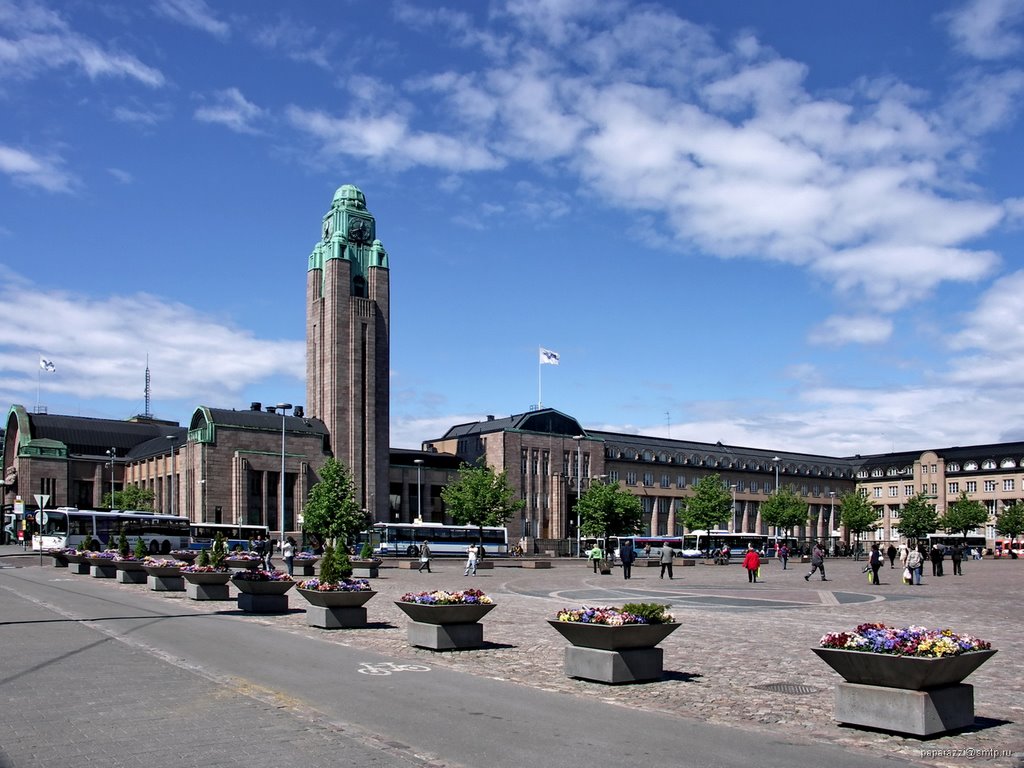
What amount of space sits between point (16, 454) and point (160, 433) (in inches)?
683

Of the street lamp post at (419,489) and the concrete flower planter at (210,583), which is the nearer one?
the concrete flower planter at (210,583)

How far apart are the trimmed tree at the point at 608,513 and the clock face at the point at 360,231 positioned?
36.9 metres

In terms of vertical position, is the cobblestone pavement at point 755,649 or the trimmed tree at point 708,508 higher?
the cobblestone pavement at point 755,649

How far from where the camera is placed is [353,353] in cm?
10281

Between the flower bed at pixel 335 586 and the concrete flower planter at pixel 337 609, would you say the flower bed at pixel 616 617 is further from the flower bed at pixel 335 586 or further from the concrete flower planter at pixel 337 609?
the flower bed at pixel 335 586

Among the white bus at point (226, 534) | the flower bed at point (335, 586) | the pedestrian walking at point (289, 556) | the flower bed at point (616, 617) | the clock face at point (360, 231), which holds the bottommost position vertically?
the white bus at point (226, 534)

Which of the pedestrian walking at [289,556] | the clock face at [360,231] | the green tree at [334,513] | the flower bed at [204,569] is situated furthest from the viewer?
the clock face at [360,231]

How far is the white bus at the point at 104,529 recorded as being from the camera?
68.6m

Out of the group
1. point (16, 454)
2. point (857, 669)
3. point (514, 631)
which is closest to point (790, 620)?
point (514, 631)

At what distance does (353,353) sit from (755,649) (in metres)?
88.5

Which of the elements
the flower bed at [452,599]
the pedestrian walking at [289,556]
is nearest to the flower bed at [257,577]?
the flower bed at [452,599]

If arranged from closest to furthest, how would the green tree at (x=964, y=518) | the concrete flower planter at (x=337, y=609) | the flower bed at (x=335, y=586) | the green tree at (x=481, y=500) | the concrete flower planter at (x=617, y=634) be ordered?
the concrete flower planter at (x=617, y=634) < the concrete flower planter at (x=337, y=609) < the flower bed at (x=335, y=586) < the green tree at (x=481, y=500) < the green tree at (x=964, y=518)

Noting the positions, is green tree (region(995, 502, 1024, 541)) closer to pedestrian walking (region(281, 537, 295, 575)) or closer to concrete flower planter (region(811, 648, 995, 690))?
pedestrian walking (region(281, 537, 295, 575))

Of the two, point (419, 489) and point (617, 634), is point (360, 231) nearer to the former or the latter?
point (419, 489)
